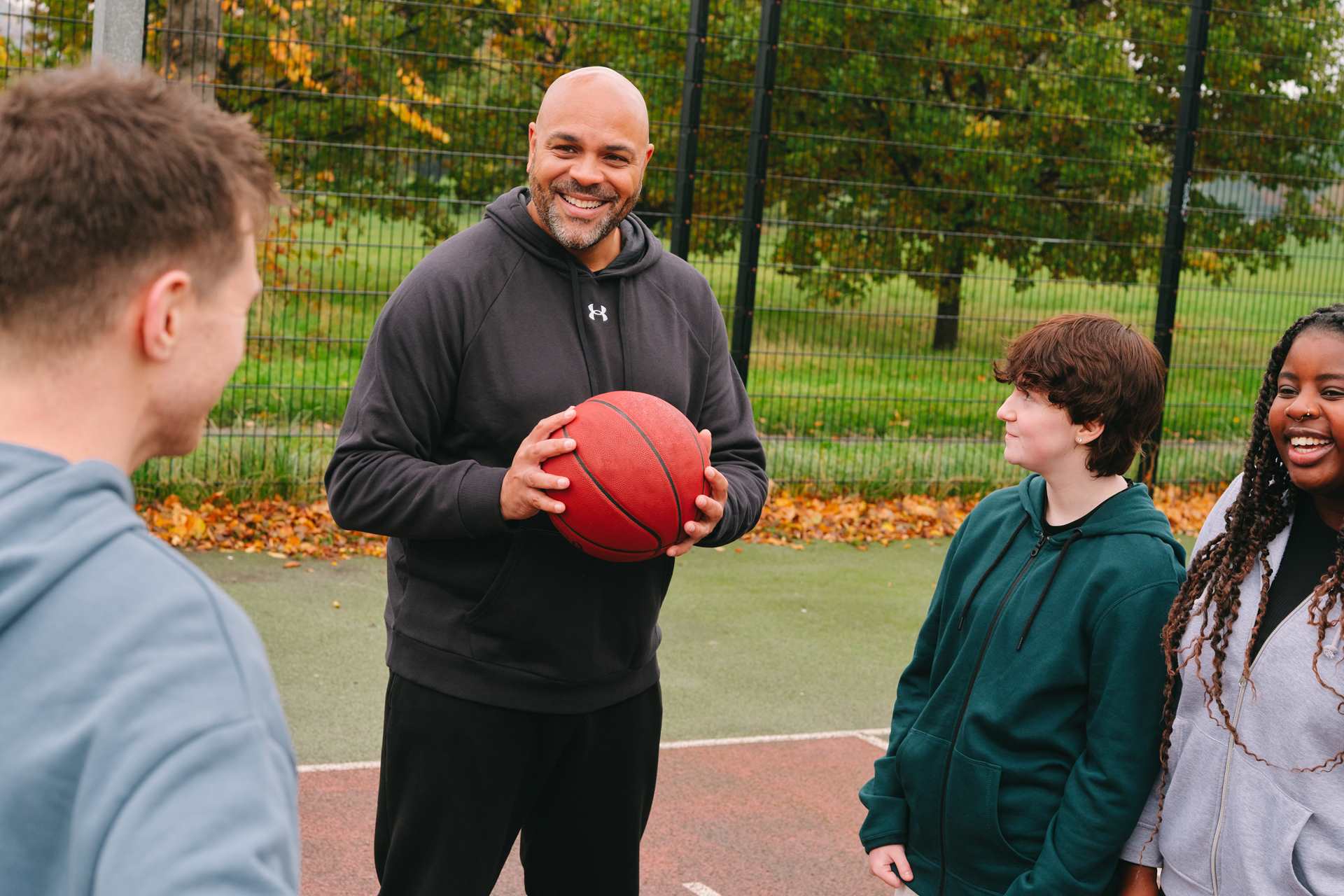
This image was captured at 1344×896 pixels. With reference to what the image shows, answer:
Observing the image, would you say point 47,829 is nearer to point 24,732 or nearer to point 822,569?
point 24,732

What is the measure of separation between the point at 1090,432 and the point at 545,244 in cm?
122

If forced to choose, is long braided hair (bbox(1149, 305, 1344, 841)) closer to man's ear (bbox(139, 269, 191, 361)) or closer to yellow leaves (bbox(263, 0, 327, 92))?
man's ear (bbox(139, 269, 191, 361))

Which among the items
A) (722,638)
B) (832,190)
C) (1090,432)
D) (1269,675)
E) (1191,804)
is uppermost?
(832,190)

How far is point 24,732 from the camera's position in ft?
3.75

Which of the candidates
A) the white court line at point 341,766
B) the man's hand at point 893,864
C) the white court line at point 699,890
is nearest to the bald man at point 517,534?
the man's hand at point 893,864

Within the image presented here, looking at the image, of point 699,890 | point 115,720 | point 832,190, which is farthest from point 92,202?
point 832,190

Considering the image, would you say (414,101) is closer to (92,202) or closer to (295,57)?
(295,57)

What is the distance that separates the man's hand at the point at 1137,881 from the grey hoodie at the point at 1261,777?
0.18 ft

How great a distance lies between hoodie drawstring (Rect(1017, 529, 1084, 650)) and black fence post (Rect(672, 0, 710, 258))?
5441 millimetres

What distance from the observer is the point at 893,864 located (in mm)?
2912

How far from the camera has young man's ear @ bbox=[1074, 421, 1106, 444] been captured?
2.85 metres

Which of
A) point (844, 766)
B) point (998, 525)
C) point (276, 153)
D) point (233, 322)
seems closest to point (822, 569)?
point (844, 766)

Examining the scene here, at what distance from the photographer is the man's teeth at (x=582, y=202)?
10.1ft

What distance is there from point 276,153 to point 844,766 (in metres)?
4.71
